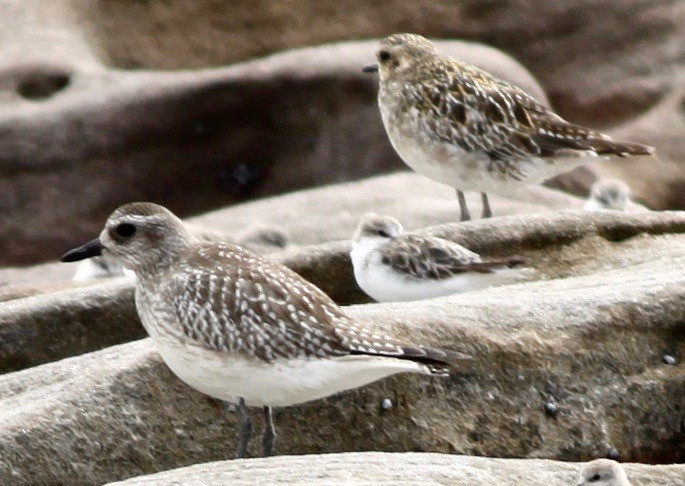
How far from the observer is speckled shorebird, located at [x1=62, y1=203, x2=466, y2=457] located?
8.40 meters

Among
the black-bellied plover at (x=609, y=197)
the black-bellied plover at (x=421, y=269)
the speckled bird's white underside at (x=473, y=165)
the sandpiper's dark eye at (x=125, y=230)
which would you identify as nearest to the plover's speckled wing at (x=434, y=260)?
the black-bellied plover at (x=421, y=269)

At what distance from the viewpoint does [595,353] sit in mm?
9609

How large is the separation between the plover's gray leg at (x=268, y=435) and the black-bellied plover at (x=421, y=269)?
7.78 feet

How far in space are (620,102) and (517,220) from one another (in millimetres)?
12083

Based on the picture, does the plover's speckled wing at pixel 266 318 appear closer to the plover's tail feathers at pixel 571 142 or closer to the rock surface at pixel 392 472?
the rock surface at pixel 392 472

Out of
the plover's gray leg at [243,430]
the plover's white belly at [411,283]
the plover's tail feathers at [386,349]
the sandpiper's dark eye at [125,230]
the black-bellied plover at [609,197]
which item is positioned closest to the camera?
the plover's tail feathers at [386,349]

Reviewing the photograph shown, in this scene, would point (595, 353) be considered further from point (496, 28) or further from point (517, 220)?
point (496, 28)

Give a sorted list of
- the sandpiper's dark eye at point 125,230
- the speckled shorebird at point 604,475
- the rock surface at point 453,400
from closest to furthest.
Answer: the speckled shorebird at point 604,475 → the rock surface at point 453,400 → the sandpiper's dark eye at point 125,230

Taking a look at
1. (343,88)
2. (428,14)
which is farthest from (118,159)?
(428,14)

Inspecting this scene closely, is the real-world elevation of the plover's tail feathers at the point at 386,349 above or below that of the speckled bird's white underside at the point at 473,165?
above

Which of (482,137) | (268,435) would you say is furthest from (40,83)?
(268,435)

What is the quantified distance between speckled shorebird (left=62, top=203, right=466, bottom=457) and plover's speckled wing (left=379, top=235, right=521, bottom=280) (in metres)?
2.22

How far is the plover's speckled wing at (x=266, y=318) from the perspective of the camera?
8.42 meters

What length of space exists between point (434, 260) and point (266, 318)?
9.29 feet
